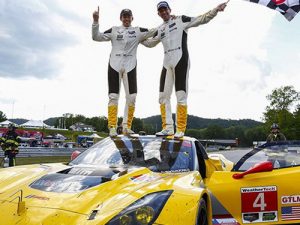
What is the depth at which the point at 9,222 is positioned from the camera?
8.84 ft

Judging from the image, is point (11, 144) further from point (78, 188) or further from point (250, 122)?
point (250, 122)

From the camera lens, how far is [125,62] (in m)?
7.01

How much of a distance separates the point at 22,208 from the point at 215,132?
110 m

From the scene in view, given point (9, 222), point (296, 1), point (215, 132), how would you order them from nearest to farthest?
point (9, 222) → point (296, 1) → point (215, 132)

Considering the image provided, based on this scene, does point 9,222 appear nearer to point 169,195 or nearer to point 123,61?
point 169,195

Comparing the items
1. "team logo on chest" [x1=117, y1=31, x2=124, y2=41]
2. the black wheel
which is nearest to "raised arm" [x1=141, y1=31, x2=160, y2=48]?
"team logo on chest" [x1=117, y1=31, x2=124, y2=41]

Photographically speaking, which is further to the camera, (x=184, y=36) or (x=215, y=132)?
(x=215, y=132)

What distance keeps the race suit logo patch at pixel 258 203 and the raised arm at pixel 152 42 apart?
3.57 m

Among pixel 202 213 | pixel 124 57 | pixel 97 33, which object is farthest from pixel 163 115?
pixel 202 213

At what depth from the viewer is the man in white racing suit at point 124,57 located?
6965 millimetres

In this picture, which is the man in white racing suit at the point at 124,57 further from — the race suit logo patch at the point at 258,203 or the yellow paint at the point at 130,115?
the race suit logo patch at the point at 258,203

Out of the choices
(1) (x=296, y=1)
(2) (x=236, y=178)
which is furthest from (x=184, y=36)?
(2) (x=236, y=178)

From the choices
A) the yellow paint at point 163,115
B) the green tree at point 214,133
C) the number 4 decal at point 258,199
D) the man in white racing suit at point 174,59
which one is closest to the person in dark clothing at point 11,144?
the yellow paint at point 163,115

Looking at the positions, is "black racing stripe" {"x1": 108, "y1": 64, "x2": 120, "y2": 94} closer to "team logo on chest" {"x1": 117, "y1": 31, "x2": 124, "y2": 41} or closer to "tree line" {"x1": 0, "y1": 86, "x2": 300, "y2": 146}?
"team logo on chest" {"x1": 117, "y1": 31, "x2": 124, "y2": 41}
